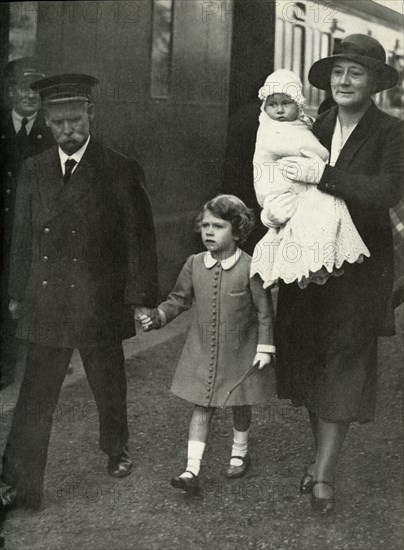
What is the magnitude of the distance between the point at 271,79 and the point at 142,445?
1546 mm

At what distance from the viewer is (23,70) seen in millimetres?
3328

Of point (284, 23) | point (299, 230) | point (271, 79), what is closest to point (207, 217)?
point (299, 230)

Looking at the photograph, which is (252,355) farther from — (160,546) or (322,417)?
(160,546)

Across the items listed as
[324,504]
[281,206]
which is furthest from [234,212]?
[324,504]

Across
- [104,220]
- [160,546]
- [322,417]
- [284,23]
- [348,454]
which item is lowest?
[160,546]

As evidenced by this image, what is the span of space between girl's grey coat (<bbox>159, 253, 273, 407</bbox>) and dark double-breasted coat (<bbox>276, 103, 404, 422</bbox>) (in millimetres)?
97

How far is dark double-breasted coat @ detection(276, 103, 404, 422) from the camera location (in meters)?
3.14

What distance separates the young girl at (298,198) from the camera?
3.09 metres

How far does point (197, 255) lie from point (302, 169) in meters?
0.56

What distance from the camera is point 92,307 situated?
3.29 m

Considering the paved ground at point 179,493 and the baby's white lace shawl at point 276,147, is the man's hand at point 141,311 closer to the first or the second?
the paved ground at point 179,493

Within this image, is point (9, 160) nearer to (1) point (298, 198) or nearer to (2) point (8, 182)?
(2) point (8, 182)

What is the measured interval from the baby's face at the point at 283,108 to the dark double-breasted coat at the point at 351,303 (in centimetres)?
16

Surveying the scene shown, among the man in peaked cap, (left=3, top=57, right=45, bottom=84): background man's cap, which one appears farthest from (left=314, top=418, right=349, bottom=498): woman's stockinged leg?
(left=3, top=57, right=45, bottom=84): background man's cap
